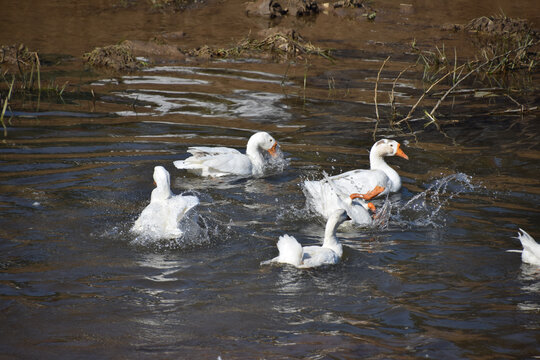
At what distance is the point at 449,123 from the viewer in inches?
436

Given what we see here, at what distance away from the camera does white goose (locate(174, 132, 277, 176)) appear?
8.56m

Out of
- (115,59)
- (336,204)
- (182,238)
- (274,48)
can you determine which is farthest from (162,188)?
(274,48)

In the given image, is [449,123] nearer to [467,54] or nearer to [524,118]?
[524,118]

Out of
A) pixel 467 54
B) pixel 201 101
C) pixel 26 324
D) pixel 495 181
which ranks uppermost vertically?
pixel 467 54

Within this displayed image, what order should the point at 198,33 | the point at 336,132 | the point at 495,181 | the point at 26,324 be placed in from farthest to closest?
1. the point at 198,33
2. the point at 336,132
3. the point at 495,181
4. the point at 26,324

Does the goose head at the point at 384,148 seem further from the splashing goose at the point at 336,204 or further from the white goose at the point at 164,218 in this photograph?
the white goose at the point at 164,218

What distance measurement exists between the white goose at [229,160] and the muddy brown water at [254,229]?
0.59 feet

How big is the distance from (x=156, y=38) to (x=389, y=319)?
11.8 meters

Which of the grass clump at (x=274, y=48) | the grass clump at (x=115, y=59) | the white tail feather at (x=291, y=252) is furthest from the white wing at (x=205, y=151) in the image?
the grass clump at (x=274, y=48)

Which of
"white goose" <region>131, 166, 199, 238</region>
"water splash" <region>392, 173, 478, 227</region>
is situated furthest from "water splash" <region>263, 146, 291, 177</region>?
"white goose" <region>131, 166, 199, 238</region>

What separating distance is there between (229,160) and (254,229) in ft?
6.41

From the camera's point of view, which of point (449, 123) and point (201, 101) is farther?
point (201, 101)

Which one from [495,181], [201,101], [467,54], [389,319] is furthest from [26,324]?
[467,54]

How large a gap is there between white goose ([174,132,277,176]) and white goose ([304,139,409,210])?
1.30m
